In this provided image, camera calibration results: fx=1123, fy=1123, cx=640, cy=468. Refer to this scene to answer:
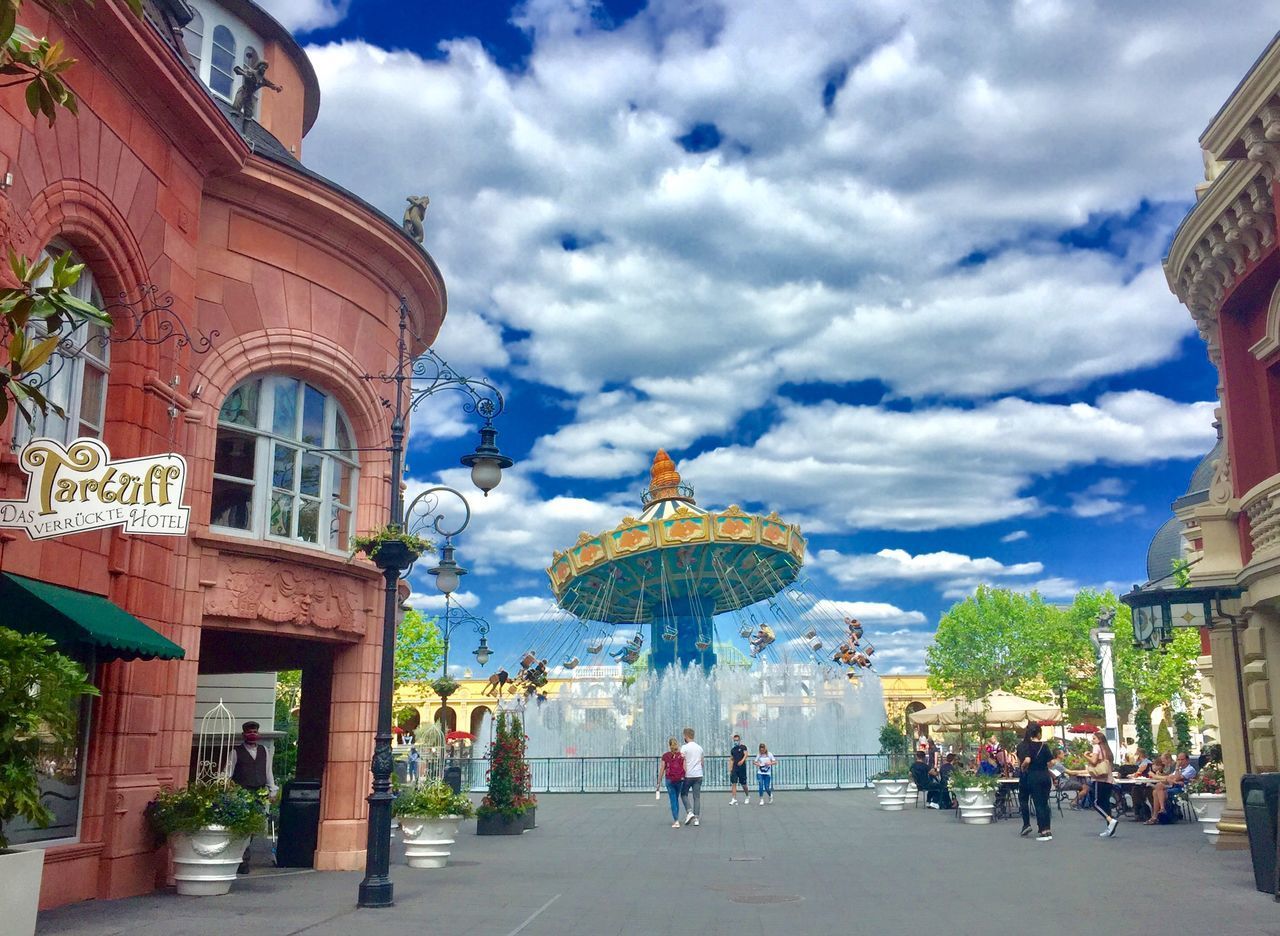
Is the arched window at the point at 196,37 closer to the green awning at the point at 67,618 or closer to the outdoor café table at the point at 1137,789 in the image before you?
the green awning at the point at 67,618

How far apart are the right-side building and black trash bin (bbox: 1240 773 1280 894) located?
3195 mm

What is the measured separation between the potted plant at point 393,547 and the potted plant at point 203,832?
299 cm

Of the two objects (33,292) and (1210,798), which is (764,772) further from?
(33,292)

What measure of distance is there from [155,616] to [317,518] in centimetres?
319

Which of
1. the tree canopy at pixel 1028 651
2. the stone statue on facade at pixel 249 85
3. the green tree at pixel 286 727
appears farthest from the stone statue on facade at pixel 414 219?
the tree canopy at pixel 1028 651

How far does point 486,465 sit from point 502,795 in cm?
991

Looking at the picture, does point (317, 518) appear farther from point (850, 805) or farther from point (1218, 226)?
point (850, 805)

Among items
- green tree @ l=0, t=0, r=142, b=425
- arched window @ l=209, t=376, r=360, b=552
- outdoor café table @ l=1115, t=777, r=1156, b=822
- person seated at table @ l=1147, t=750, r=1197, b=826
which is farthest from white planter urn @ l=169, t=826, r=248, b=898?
person seated at table @ l=1147, t=750, r=1197, b=826

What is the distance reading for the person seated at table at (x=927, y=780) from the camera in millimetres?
26047

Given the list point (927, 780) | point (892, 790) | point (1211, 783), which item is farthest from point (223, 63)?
point (927, 780)

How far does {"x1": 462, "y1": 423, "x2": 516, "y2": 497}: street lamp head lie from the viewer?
12.6 m

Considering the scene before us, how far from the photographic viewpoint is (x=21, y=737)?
24.2 ft

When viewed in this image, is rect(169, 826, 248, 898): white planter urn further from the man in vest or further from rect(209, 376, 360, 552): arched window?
rect(209, 376, 360, 552): arched window

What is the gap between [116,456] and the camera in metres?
11.8
